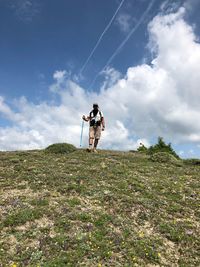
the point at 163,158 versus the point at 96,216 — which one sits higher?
the point at 163,158

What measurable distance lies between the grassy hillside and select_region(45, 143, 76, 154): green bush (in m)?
5.76

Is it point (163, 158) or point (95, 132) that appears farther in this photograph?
point (163, 158)

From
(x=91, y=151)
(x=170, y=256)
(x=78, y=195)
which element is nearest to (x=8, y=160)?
(x=91, y=151)

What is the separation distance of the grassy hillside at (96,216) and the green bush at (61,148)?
5.76 meters

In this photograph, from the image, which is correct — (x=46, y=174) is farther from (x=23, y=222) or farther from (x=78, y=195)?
(x=23, y=222)

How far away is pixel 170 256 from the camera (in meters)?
12.7

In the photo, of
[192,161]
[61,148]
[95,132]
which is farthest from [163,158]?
[61,148]

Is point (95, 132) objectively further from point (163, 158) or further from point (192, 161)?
point (192, 161)

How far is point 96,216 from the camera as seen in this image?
14.7 m

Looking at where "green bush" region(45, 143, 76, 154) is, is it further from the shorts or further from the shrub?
the shrub

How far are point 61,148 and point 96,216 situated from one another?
14973 millimetres

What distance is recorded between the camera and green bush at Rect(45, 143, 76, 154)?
94.4 feet

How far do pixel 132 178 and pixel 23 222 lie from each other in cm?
823

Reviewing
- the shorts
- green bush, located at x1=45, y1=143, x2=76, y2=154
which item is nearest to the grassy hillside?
the shorts
